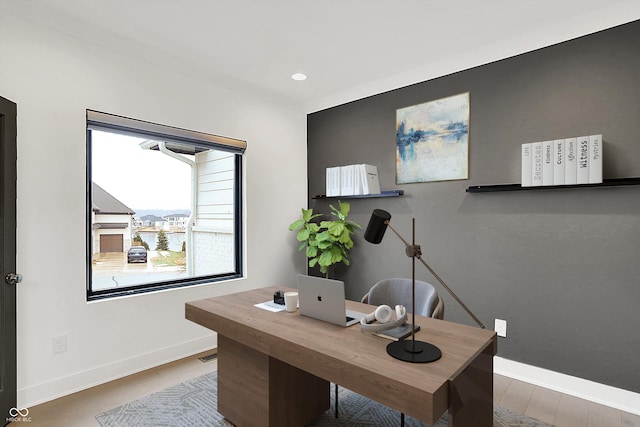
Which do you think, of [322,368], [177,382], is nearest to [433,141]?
[322,368]

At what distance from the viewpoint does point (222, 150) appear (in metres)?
3.47

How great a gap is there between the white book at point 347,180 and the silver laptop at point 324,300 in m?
1.85

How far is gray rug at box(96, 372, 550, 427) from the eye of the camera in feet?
6.98

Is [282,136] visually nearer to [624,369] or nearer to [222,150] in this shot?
[222,150]

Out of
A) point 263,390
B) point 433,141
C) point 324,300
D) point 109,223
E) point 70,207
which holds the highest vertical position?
point 433,141

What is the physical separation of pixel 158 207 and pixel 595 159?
343 cm

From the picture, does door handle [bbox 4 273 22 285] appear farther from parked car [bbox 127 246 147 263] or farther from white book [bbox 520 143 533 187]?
white book [bbox 520 143 533 187]

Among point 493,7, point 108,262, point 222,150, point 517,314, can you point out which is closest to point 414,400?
point 517,314

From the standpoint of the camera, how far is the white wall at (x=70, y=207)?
2.29 meters

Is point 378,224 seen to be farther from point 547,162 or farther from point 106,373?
point 106,373

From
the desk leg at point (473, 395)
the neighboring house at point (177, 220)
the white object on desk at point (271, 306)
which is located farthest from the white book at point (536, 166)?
the neighboring house at point (177, 220)

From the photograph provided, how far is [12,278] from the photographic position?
83.0 inches

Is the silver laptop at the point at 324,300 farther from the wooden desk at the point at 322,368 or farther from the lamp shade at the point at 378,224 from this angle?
the lamp shade at the point at 378,224

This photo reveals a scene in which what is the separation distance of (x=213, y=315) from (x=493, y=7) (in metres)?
2.61
